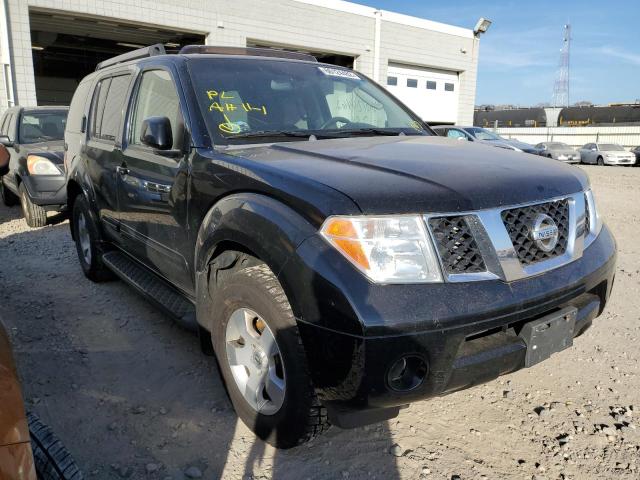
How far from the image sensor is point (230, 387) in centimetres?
263

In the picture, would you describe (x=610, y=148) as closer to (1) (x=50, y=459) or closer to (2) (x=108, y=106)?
(2) (x=108, y=106)

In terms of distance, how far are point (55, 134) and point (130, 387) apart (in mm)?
6731

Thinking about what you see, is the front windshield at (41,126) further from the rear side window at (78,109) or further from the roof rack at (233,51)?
the roof rack at (233,51)

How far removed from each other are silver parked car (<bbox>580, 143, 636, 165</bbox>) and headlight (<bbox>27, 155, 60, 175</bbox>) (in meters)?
25.4

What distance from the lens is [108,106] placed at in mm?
4203

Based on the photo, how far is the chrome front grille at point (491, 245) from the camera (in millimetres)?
1983

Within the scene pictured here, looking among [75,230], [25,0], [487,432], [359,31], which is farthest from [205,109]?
[359,31]

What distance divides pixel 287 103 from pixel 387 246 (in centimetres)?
166

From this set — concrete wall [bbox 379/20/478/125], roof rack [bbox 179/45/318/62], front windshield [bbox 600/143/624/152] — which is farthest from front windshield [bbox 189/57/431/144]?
front windshield [bbox 600/143/624/152]

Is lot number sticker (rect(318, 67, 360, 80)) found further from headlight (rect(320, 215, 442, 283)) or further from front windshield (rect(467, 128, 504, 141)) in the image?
front windshield (rect(467, 128, 504, 141))

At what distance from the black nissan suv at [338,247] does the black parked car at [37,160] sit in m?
4.38

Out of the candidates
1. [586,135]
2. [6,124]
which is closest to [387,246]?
[6,124]

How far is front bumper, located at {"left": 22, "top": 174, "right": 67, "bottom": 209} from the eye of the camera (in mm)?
7051

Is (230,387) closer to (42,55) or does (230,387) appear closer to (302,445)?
(302,445)
